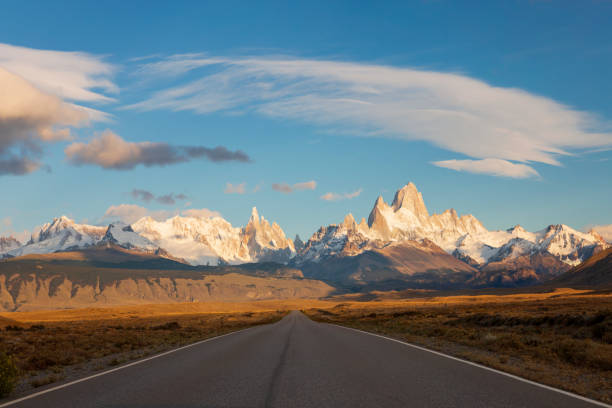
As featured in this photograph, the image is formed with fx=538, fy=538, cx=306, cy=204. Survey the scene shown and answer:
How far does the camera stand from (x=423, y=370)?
51.8 feet

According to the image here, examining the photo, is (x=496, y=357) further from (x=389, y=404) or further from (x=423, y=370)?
(x=389, y=404)

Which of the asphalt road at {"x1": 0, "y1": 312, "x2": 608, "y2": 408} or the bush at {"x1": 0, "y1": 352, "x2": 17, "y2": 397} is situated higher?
the bush at {"x1": 0, "y1": 352, "x2": 17, "y2": 397}

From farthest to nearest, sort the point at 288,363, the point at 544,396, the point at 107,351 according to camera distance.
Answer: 1. the point at 107,351
2. the point at 288,363
3. the point at 544,396

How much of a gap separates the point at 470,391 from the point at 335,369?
5.27 metres

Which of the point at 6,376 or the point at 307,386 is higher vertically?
the point at 6,376

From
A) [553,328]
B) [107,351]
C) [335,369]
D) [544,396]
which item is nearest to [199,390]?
[335,369]

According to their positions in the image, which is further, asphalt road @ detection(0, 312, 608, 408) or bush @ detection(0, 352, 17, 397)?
bush @ detection(0, 352, 17, 397)

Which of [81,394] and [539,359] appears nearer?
[81,394]

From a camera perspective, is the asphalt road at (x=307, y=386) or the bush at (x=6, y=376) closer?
the asphalt road at (x=307, y=386)

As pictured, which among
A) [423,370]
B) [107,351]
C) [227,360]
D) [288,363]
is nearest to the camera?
[423,370]

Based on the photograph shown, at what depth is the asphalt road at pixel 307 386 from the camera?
11.0m

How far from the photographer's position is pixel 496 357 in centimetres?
2009

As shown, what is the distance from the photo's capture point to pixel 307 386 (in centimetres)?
1312

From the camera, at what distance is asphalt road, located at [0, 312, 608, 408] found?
1105 centimetres
